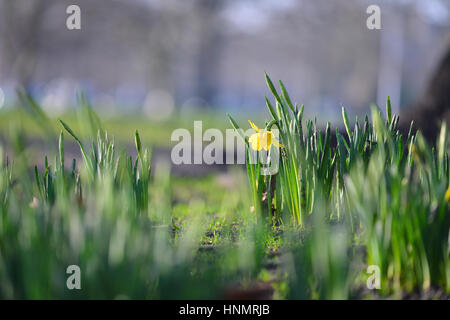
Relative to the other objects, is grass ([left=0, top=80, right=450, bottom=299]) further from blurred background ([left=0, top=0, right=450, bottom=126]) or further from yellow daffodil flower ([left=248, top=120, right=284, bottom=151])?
blurred background ([left=0, top=0, right=450, bottom=126])

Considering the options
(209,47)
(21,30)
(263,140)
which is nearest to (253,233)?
(263,140)

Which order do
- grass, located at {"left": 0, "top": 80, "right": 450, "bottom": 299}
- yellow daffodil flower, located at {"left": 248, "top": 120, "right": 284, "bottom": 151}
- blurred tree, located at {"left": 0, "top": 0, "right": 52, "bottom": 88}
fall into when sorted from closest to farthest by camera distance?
grass, located at {"left": 0, "top": 80, "right": 450, "bottom": 299} < yellow daffodil flower, located at {"left": 248, "top": 120, "right": 284, "bottom": 151} < blurred tree, located at {"left": 0, "top": 0, "right": 52, "bottom": 88}

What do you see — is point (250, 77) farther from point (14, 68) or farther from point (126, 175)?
point (126, 175)

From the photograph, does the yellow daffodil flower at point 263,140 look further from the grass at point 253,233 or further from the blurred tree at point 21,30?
the blurred tree at point 21,30

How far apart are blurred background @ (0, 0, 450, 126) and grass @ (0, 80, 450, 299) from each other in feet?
25.1

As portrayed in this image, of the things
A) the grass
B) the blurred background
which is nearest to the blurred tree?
the blurred background

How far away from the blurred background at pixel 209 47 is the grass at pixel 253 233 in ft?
25.1

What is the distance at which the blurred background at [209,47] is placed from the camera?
1418 cm

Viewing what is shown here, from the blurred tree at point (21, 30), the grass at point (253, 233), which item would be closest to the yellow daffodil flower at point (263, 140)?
the grass at point (253, 233)

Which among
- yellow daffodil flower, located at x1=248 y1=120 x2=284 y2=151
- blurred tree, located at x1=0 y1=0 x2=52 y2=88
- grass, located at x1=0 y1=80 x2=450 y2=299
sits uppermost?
blurred tree, located at x1=0 y1=0 x2=52 y2=88

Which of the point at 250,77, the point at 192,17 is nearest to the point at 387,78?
the point at 192,17

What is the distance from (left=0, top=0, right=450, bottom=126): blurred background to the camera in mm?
14180

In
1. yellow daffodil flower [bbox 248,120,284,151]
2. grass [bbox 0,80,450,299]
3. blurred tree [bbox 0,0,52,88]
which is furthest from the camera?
blurred tree [bbox 0,0,52,88]

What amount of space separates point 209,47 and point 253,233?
21249mm
